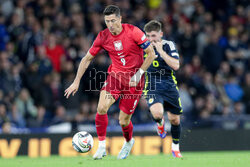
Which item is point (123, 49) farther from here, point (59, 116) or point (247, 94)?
point (247, 94)

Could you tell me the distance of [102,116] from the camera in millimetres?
8250

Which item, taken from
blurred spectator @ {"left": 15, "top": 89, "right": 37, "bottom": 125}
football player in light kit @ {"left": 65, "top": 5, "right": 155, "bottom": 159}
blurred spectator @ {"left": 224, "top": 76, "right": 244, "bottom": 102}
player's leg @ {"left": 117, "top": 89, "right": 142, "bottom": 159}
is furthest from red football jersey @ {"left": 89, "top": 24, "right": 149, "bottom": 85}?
blurred spectator @ {"left": 224, "top": 76, "right": 244, "bottom": 102}

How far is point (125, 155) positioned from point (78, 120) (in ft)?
12.7

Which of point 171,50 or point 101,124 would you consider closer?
point 101,124

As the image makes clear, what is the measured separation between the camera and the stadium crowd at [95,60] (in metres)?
12.6

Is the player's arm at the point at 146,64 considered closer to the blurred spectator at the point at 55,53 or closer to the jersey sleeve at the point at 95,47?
the jersey sleeve at the point at 95,47

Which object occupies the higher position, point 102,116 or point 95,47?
point 95,47

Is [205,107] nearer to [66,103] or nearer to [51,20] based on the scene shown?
[66,103]

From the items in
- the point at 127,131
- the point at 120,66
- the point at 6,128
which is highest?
the point at 120,66

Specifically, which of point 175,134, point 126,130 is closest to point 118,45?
point 126,130

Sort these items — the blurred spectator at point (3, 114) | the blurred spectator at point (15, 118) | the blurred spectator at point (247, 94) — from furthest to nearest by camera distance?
the blurred spectator at point (247, 94) < the blurred spectator at point (15, 118) < the blurred spectator at point (3, 114)

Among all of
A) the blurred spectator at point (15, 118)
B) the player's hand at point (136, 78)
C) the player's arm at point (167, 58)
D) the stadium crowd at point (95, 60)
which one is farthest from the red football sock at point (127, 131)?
the blurred spectator at point (15, 118)

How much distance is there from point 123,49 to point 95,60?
5063mm

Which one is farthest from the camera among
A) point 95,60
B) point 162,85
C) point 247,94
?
point 247,94
